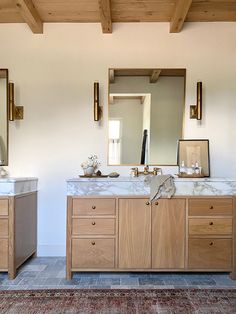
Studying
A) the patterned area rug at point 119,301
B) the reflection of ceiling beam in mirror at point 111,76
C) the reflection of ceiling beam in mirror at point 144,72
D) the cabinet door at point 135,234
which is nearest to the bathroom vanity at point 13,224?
the patterned area rug at point 119,301

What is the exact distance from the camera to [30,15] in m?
2.96

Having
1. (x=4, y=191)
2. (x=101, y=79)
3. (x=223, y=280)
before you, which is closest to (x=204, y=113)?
(x=101, y=79)

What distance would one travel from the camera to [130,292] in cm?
237

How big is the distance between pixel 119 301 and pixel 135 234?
599 millimetres

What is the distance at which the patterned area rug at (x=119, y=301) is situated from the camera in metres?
2.09

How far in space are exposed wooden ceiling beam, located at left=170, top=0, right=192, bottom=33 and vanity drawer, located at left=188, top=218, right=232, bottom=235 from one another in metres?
2.00

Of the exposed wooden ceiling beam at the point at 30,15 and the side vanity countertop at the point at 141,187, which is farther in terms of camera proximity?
the exposed wooden ceiling beam at the point at 30,15

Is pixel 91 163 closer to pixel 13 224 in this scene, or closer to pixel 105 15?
pixel 13 224

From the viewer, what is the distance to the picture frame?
3211 mm

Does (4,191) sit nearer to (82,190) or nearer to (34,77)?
(82,190)

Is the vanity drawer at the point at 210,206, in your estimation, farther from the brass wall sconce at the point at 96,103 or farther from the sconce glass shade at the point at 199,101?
the brass wall sconce at the point at 96,103

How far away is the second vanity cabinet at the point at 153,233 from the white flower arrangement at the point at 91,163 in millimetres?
521

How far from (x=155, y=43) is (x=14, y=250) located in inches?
101

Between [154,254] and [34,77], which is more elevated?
[34,77]
